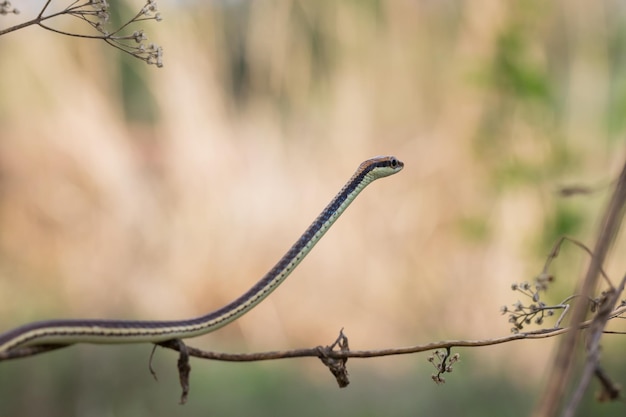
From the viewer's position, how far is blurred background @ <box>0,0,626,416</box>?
6715 mm

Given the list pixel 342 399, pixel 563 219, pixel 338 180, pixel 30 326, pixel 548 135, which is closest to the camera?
pixel 30 326

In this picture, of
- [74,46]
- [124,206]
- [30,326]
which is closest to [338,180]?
[124,206]

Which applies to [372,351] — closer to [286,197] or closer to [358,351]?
[358,351]

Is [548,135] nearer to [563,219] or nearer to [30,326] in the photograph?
[563,219]

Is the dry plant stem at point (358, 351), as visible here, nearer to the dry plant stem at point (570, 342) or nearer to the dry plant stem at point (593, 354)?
the dry plant stem at point (593, 354)

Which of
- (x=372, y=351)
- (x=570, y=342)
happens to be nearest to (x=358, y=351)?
(x=372, y=351)

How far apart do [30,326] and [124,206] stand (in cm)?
629

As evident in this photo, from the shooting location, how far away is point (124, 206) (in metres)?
7.93

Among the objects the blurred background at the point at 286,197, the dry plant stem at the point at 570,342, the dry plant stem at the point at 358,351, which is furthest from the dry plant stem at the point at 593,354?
the blurred background at the point at 286,197

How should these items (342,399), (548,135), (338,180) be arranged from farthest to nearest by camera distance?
(338,180), (342,399), (548,135)

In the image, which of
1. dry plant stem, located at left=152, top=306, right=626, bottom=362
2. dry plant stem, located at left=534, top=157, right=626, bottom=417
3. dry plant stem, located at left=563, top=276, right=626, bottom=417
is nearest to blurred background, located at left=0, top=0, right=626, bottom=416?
dry plant stem, located at left=152, top=306, right=626, bottom=362

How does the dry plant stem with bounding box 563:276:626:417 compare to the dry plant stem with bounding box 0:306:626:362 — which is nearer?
the dry plant stem with bounding box 563:276:626:417

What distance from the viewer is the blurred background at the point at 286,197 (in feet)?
Answer: 22.0

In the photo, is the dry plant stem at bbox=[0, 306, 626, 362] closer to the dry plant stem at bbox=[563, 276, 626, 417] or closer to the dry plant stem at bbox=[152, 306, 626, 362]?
the dry plant stem at bbox=[152, 306, 626, 362]
